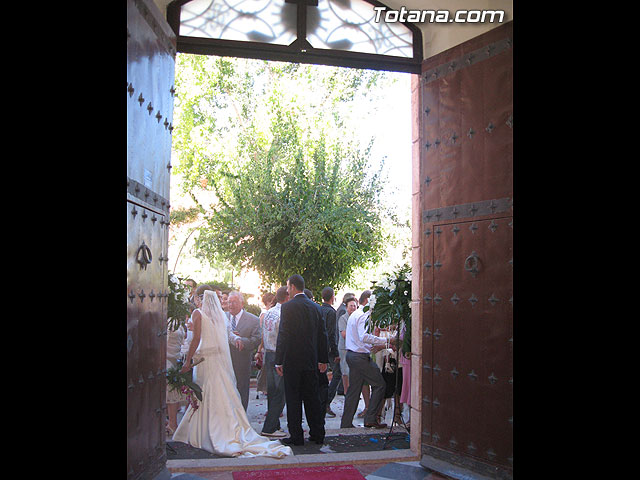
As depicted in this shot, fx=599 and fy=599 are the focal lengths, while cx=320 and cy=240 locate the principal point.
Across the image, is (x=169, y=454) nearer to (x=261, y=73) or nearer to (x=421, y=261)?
(x=421, y=261)

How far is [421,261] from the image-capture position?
17.7ft

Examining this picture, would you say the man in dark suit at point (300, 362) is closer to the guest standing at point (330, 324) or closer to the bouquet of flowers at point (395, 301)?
the bouquet of flowers at point (395, 301)

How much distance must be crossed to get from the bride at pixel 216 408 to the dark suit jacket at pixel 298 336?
663mm

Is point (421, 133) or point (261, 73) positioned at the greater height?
point (261, 73)

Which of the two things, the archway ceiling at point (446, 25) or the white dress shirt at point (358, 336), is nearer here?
the archway ceiling at point (446, 25)

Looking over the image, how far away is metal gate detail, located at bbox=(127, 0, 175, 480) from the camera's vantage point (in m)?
3.66

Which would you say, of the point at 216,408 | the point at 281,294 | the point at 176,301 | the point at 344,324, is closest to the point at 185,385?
the point at 216,408

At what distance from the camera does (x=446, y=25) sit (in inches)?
216

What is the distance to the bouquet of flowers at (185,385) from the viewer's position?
20.6ft

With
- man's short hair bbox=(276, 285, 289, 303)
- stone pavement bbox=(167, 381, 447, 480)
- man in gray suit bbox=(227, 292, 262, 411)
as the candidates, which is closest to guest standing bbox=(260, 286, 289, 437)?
man's short hair bbox=(276, 285, 289, 303)

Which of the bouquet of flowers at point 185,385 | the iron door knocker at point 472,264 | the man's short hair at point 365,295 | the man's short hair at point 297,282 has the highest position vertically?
the iron door knocker at point 472,264

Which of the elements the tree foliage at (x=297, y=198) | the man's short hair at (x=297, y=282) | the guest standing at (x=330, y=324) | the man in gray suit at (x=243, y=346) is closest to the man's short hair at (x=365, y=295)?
the guest standing at (x=330, y=324)
